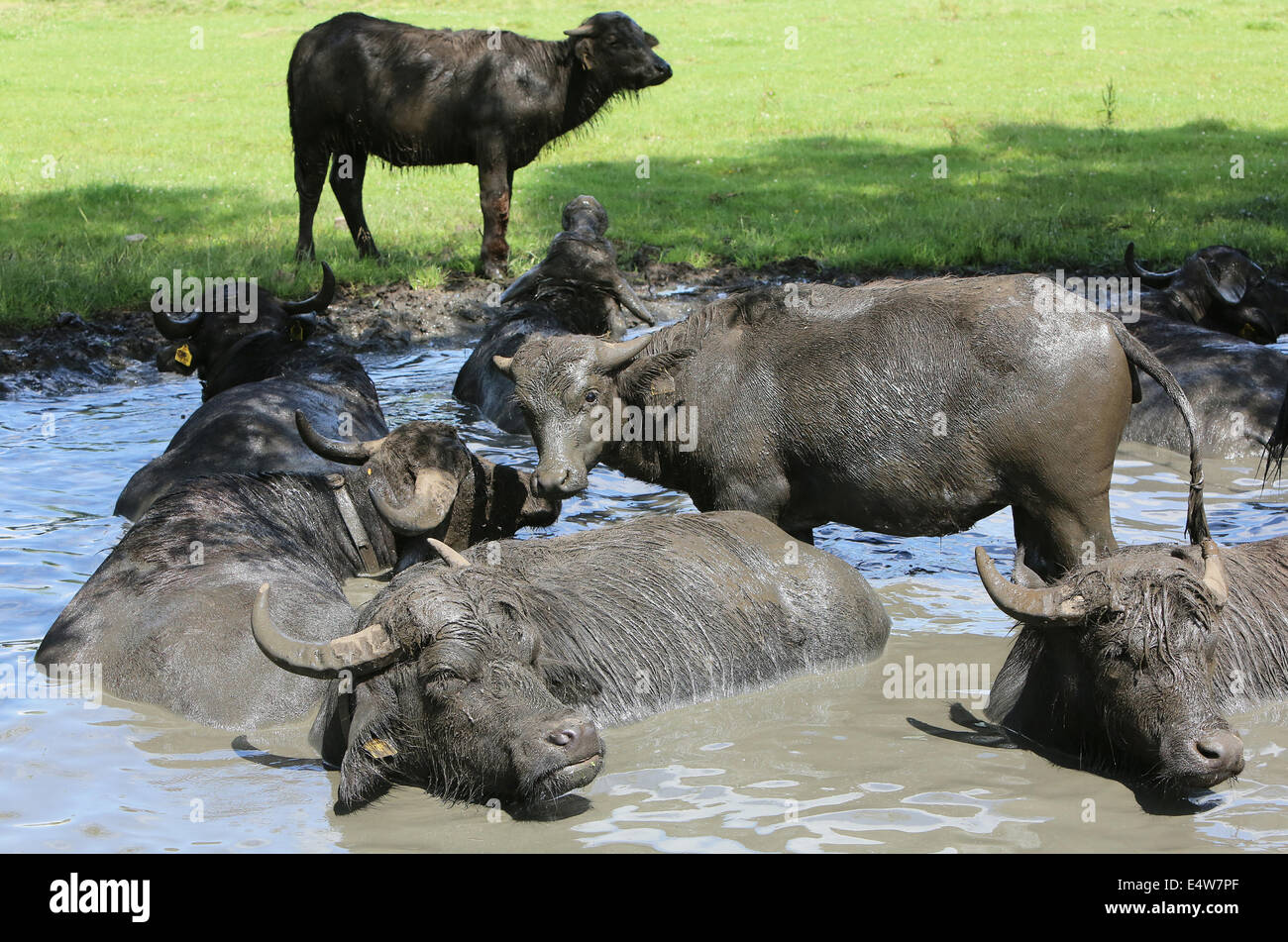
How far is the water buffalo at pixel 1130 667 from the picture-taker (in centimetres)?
550

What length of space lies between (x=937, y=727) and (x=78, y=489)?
649 cm

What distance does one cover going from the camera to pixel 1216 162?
1964 cm

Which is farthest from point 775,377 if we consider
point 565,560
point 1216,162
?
point 1216,162

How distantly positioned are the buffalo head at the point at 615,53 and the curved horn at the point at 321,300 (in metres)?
4.98

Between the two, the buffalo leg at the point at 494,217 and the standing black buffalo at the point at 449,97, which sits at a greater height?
the standing black buffalo at the point at 449,97

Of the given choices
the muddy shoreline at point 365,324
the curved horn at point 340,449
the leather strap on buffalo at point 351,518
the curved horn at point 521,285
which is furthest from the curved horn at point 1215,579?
the muddy shoreline at point 365,324

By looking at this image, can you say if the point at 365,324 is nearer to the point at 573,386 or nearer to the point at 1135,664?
the point at 573,386

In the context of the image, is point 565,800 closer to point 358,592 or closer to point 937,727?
point 937,727

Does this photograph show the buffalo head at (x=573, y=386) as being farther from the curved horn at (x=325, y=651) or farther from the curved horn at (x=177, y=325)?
the curved horn at (x=177, y=325)

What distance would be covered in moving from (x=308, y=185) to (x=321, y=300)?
14.0 feet

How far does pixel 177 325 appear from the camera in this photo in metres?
11.9

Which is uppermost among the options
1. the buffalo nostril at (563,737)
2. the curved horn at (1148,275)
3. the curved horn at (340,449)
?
the curved horn at (1148,275)

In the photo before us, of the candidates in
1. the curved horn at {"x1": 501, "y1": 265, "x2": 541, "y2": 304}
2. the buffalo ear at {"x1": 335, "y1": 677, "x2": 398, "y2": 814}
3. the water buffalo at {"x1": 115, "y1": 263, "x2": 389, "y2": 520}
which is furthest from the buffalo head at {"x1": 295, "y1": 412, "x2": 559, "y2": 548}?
the curved horn at {"x1": 501, "y1": 265, "x2": 541, "y2": 304}

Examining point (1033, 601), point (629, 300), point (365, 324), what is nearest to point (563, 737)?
point (1033, 601)
